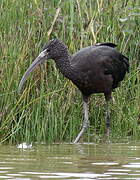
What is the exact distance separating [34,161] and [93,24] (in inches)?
108

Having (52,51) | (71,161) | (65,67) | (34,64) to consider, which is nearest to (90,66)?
(65,67)

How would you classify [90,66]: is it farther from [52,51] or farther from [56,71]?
[52,51]

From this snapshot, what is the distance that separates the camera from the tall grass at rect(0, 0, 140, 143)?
6.52 m

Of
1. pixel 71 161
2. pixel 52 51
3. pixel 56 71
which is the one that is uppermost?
pixel 52 51

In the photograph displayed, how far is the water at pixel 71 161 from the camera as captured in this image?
4000 millimetres

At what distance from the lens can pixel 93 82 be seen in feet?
23.4

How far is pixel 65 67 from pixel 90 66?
283mm

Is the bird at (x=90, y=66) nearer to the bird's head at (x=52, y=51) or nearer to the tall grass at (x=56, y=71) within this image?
the bird's head at (x=52, y=51)

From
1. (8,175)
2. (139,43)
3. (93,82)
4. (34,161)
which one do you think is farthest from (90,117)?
(8,175)

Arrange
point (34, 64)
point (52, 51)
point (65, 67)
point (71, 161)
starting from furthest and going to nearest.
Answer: point (65, 67) < point (52, 51) < point (34, 64) < point (71, 161)

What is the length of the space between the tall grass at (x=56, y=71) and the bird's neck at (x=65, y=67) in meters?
0.09

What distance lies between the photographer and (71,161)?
4789 millimetres

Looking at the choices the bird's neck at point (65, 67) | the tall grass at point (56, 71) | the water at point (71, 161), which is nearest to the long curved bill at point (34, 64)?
the tall grass at point (56, 71)

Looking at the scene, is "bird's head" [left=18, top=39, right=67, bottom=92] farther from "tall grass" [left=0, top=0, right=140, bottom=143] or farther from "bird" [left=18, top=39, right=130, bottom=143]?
"tall grass" [left=0, top=0, right=140, bottom=143]
